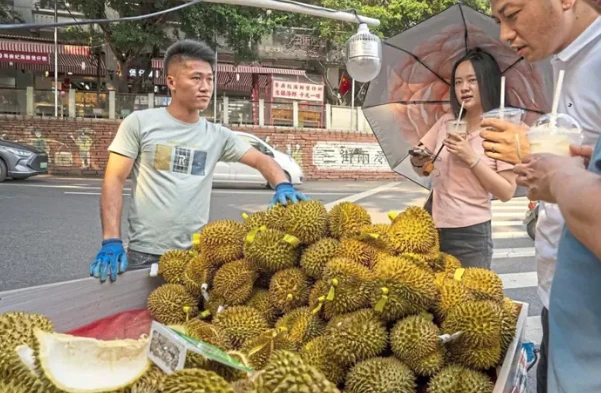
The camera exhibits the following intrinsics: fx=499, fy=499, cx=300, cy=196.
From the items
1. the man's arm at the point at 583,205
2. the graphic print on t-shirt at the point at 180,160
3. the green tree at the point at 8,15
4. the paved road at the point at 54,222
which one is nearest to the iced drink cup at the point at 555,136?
the man's arm at the point at 583,205

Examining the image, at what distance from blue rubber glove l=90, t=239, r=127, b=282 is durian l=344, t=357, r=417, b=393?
1.08 meters

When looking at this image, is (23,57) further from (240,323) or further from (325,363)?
(325,363)

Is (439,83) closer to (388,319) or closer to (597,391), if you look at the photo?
(388,319)

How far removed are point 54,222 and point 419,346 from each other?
7527 mm

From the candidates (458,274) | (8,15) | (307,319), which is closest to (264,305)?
(307,319)

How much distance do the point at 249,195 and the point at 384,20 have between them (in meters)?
9.96

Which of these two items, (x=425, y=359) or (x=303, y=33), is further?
(x=303, y=33)

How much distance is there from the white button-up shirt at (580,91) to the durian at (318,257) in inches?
27.2

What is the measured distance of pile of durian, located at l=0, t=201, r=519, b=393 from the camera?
115 cm

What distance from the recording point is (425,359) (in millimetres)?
1391

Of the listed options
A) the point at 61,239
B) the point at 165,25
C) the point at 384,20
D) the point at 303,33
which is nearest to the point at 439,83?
the point at 61,239

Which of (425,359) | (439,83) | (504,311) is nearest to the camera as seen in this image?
(425,359)

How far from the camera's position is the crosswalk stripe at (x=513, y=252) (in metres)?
6.30

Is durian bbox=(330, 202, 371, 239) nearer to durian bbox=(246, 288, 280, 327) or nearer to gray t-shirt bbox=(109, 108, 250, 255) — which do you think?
durian bbox=(246, 288, 280, 327)
